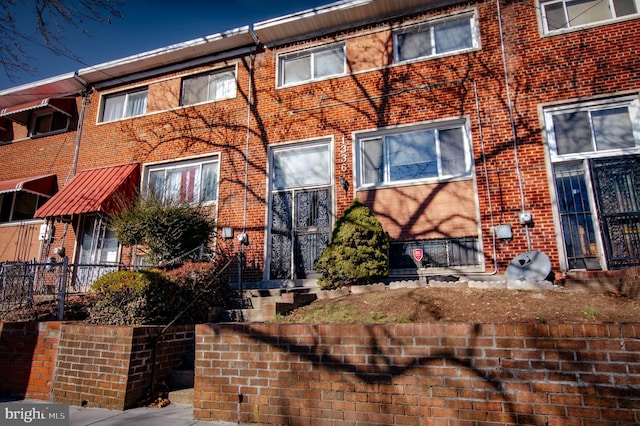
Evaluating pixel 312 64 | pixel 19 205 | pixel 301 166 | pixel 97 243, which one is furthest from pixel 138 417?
pixel 19 205

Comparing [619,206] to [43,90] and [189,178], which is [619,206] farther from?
[43,90]

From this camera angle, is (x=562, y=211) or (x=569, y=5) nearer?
(x=562, y=211)

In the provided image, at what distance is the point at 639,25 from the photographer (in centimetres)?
805

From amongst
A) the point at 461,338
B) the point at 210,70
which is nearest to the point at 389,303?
the point at 461,338

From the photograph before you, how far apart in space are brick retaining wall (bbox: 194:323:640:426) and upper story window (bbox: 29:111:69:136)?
498 inches

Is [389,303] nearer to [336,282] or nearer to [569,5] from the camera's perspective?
[336,282]

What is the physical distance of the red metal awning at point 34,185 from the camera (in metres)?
11.7

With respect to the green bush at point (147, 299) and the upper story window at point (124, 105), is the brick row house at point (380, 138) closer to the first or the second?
the upper story window at point (124, 105)

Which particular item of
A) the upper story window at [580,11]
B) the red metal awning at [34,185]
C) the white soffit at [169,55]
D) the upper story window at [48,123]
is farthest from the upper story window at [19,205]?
the upper story window at [580,11]

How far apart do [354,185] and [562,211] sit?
446cm

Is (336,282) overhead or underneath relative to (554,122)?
underneath

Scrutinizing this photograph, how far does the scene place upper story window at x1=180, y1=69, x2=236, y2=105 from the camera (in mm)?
11289

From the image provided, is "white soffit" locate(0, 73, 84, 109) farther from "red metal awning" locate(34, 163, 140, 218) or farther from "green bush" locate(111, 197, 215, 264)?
"green bush" locate(111, 197, 215, 264)

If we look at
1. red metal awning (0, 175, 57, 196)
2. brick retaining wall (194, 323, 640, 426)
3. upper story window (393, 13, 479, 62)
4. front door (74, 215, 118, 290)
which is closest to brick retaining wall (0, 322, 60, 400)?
brick retaining wall (194, 323, 640, 426)
